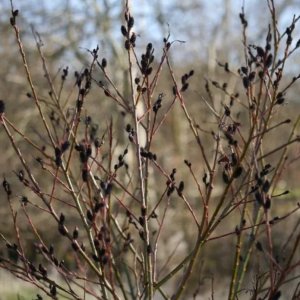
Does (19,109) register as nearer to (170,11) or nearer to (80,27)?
(80,27)

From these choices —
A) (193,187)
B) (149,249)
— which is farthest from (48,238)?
(149,249)

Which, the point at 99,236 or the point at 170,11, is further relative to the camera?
the point at 170,11

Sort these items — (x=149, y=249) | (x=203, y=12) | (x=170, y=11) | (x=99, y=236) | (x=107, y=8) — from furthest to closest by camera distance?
1. (x=203, y=12)
2. (x=170, y=11)
3. (x=107, y=8)
4. (x=149, y=249)
5. (x=99, y=236)

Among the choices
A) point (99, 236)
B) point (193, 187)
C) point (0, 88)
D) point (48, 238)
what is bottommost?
point (99, 236)

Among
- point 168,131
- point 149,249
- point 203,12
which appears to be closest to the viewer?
point 149,249

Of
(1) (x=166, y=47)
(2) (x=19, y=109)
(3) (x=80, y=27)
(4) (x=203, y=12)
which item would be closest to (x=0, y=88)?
(2) (x=19, y=109)

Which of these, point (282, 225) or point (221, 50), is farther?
point (221, 50)

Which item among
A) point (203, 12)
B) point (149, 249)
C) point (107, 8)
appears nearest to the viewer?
point (149, 249)

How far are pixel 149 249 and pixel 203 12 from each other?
16.3m

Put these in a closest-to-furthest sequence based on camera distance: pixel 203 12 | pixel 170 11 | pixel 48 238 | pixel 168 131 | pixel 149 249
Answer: pixel 149 249
pixel 48 238
pixel 170 11
pixel 203 12
pixel 168 131

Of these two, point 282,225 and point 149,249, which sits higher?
point 282,225

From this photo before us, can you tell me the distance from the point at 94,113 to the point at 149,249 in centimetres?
1259

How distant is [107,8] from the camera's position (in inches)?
558

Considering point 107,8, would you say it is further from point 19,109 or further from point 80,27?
point 19,109
